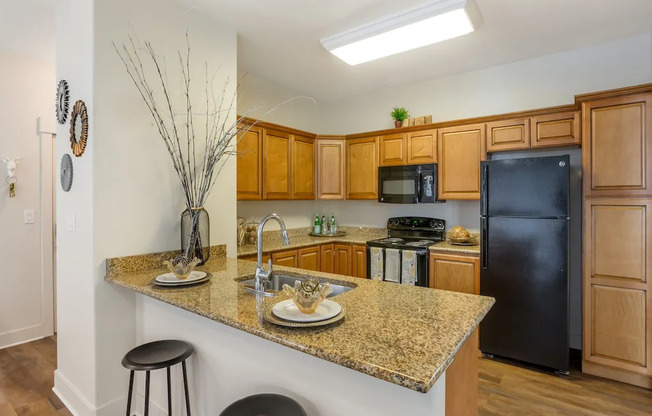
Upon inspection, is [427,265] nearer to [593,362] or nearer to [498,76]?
[593,362]

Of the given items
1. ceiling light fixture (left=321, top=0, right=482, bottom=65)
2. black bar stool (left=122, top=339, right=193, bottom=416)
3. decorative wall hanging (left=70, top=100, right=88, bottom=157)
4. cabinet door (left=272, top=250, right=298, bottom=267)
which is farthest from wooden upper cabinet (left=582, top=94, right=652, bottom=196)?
decorative wall hanging (left=70, top=100, right=88, bottom=157)

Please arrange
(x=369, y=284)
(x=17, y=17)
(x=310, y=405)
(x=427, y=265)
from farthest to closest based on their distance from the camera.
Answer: (x=427, y=265) < (x=17, y=17) < (x=369, y=284) < (x=310, y=405)

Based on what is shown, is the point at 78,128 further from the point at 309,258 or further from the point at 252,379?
the point at 309,258

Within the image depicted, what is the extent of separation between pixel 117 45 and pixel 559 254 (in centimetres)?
342

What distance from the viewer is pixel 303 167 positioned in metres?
4.04

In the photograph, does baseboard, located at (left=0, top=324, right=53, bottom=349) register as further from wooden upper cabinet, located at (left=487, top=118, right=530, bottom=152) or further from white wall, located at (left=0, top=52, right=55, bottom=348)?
wooden upper cabinet, located at (left=487, top=118, right=530, bottom=152)

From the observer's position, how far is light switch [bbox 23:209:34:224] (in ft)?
10.6

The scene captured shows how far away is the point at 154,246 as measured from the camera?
221 centimetres

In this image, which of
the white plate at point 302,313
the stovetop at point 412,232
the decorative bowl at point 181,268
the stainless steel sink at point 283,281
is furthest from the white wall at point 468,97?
the white plate at point 302,313

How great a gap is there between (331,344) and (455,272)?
241cm

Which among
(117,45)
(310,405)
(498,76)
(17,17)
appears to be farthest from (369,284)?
(17,17)

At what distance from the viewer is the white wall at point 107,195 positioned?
1.97 m

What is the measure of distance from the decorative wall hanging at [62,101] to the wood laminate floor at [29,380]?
189 cm

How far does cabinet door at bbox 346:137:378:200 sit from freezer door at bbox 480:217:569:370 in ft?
4.77
